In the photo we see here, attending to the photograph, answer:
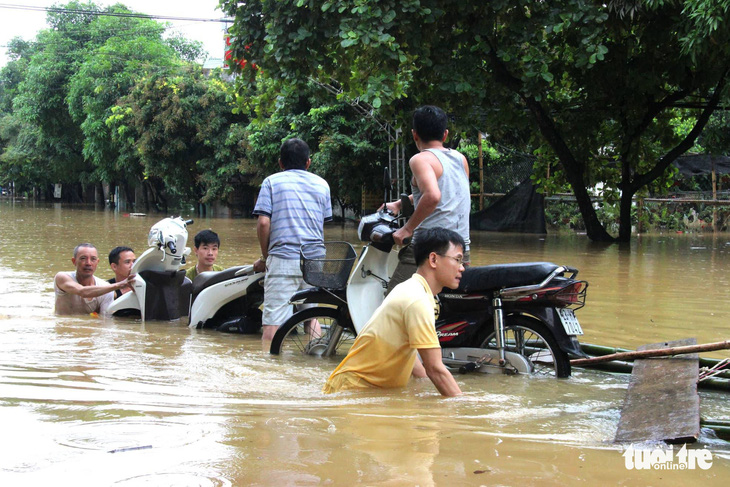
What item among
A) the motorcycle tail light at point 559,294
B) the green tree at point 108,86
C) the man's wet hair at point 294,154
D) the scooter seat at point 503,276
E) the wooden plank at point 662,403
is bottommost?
the wooden plank at point 662,403

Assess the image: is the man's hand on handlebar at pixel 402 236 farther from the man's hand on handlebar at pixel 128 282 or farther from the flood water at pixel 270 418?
the man's hand on handlebar at pixel 128 282

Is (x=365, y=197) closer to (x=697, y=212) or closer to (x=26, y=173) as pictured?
(x=697, y=212)

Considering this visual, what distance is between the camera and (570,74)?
17438mm

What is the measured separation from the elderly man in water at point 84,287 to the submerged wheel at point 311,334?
2.06 meters

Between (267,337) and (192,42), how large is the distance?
6039 centimetres

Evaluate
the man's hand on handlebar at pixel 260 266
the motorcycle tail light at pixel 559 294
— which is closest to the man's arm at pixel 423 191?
the motorcycle tail light at pixel 559 294

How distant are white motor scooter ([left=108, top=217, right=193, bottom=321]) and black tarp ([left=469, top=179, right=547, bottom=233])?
14.2 metres

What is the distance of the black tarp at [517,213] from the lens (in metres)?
20.8

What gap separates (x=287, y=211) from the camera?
6133mm

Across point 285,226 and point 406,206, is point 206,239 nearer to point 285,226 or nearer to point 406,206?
point 285,226

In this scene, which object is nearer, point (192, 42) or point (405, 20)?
point (405, 20)

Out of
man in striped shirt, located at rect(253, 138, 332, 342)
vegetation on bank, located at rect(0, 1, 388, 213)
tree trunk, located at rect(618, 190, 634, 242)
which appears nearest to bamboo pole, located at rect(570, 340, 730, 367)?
man in striped shirt, located at rect(253, 138, 332, 342)

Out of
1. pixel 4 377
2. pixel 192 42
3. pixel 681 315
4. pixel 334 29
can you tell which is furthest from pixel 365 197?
pixel 192 42

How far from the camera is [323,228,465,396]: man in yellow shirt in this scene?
13.2ft
